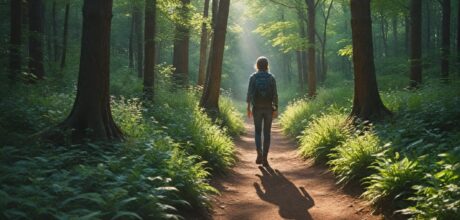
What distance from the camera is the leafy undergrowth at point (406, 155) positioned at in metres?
4.44

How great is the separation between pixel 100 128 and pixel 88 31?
1636 millimetres

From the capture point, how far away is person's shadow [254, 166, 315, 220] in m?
5.94

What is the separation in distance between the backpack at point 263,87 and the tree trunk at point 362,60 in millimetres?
2257

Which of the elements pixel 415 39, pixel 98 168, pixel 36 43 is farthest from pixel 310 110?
pixel 98 168

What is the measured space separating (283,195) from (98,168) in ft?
11.3

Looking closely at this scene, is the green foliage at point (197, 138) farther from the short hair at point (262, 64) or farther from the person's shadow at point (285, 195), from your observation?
the short hair at point (262, 64)

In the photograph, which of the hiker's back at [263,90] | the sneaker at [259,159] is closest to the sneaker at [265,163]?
the sneaker at [259,159]

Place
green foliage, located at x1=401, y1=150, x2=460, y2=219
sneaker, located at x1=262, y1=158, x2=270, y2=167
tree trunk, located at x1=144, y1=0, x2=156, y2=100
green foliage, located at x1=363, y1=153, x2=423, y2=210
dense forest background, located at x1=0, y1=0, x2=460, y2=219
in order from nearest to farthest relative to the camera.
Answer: green foliage, located at x1=401, y1=150, x2=460, y2=219 < dense forest background, located at x1=0, y1=0, x2=460, y2=219 < green foliage, located at x1=363, y1=153, x2=423, y2=210 < sneaker, located at x1=262, y1=158, x2=270, y2=167 < tree trunk, located at x1=144, y1=0, x2=156, y2=100

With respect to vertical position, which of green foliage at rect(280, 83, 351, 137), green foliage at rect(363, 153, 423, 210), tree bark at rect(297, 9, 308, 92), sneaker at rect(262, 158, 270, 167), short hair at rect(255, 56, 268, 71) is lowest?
sneaker at rect(262, 158, 270, 167)

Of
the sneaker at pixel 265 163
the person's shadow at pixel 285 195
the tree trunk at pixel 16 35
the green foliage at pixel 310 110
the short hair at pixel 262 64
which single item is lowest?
the person's shadow at pixel 285 195

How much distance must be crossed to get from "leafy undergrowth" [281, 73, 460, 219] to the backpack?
1.69 meters

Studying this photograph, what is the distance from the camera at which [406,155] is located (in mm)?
5922

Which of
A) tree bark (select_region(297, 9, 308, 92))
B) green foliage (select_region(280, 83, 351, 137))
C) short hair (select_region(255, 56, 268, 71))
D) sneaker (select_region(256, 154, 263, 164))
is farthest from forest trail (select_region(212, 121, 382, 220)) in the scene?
tree bark (select_region(297, 9, 308, 92))

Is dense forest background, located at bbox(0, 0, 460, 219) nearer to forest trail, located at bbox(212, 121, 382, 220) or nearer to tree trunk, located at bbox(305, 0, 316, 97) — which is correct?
forest trail, located at bbox(212, 121, 382, 220)
